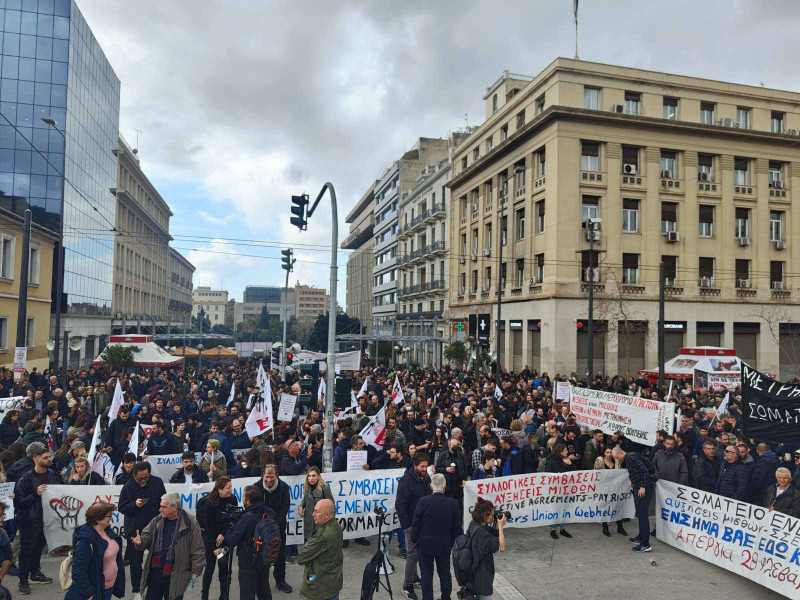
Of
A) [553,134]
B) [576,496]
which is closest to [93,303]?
[553,134]

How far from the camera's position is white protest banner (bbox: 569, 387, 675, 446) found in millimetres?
11656

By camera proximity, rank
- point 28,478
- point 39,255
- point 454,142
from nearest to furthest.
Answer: point 28,478
point 39,255
point 454,142

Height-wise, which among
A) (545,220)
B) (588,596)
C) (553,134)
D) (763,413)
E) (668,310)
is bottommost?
(588,596)

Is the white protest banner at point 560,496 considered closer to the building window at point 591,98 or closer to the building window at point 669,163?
the building window at point 591,98

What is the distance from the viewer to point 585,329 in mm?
32219

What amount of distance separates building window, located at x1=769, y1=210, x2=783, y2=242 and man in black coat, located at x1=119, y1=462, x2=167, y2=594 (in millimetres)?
39988

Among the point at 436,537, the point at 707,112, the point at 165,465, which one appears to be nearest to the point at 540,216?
the point at 707,112

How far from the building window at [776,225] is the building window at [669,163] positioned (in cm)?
751

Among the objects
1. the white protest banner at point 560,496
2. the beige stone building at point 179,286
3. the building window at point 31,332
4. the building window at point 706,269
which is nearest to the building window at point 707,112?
the building window at point 706,269

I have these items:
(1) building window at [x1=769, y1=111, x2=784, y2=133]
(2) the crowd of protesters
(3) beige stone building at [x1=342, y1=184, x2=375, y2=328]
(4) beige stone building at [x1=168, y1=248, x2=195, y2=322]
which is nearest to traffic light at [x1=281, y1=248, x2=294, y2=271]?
(2) the crowd of protesters

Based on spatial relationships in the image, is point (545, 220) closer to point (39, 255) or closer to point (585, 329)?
point (585, 329)

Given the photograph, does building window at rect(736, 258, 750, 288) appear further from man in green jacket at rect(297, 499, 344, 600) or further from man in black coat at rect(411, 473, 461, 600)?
man in green jacket at rect(297, 499, 344, 600)

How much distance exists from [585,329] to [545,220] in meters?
6.86

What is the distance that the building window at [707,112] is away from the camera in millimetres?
35188
